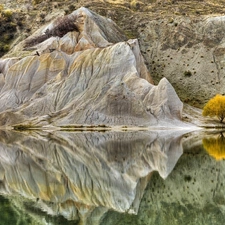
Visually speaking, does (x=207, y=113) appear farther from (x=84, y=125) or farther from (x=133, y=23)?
(x=133, y=23)

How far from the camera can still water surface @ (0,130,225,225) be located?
1931cm

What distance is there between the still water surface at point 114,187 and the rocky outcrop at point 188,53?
54.9 meters

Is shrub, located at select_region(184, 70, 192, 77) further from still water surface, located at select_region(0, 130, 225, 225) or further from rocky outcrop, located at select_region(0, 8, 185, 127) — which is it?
still water surface, located at select_region(0, 130, 225, 225)

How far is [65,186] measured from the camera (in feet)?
83.9

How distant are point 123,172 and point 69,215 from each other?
969cm

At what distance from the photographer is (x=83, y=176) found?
91.6 ft

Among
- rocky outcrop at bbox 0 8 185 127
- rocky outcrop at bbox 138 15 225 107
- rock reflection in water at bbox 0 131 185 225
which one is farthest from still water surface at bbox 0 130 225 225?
rocky outcrop at bbox 138 15 225 107

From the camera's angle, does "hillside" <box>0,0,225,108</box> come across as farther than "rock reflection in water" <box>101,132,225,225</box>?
Yes

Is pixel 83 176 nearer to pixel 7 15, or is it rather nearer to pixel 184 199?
pixel 184 199

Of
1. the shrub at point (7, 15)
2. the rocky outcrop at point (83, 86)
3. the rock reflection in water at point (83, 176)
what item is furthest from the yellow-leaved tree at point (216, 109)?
the shrub at point (7, 15)

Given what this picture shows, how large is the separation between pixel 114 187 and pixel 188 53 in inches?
3184

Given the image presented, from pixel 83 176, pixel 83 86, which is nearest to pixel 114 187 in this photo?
pixel 83 176

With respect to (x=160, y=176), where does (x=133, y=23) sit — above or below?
below

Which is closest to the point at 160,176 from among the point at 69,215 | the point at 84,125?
the point at 69,215
